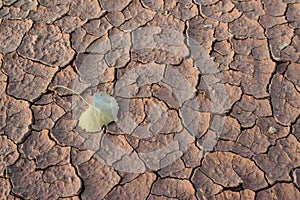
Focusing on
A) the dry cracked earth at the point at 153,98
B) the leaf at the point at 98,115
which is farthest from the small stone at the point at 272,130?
the leaf at the point at 98,115

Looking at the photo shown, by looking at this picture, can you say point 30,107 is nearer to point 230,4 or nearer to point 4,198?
point 4,198

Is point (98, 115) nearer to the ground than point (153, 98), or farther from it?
nearer to the ground

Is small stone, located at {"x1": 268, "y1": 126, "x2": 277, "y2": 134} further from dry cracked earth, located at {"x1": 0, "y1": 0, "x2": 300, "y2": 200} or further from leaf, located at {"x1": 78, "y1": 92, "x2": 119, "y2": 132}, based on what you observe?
leaf, located at {"x1": 78, "y1": 92, "x2": 119, "y2": 132}

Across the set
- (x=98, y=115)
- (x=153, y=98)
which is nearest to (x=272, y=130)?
(x=153, y=98)

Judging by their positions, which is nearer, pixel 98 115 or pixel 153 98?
pixel 98 115

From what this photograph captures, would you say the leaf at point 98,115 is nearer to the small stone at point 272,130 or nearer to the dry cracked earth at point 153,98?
the dry cracked earth at point 153,98

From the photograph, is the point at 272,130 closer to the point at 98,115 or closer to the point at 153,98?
the point at 153,98
